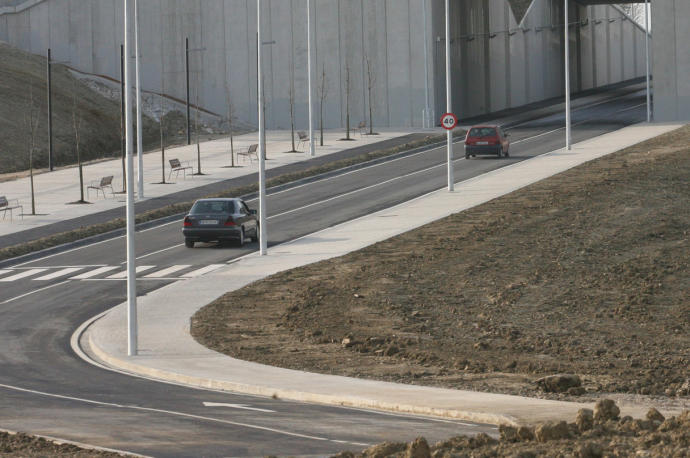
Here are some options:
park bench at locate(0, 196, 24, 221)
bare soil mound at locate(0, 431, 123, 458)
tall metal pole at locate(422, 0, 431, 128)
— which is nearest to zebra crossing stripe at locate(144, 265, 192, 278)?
park bench at locate(0, 196, 24, 221)

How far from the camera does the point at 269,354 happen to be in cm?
2172

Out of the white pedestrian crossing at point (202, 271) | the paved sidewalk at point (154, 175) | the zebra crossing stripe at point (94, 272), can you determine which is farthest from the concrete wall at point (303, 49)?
the white pedestrian crossing at point (202, 271)

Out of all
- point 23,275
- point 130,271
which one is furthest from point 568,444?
point 23,275

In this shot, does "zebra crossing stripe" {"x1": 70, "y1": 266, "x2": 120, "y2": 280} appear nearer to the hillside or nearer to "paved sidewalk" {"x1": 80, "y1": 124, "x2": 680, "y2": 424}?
"paved sidewalk" {"x1": 80, "y1": 124, "x2": 680, "y2": 424}

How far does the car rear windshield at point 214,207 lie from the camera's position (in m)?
36.7

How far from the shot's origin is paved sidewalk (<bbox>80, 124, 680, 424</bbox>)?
1645 centimetres

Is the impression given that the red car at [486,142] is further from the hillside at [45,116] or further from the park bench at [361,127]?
the hillside at [45,116]

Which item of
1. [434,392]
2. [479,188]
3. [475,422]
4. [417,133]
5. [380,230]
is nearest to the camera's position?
[475,422]

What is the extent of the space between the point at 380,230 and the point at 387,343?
624 inches

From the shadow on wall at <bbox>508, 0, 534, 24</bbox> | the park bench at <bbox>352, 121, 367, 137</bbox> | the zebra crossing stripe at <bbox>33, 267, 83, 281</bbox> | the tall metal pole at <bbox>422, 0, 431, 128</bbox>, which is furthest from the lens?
the shadow on wall at <bbox>508, 0, 534, 24</bbox>

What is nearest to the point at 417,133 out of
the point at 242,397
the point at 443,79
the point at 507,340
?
the point at 443,79

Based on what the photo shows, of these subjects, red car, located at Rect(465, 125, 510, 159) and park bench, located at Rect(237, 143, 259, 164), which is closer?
red car, located at Rect(465, 125, 510, 159)

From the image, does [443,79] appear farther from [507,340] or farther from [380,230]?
[507,340]

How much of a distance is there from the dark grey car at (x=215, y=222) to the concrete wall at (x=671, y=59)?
37764mm
